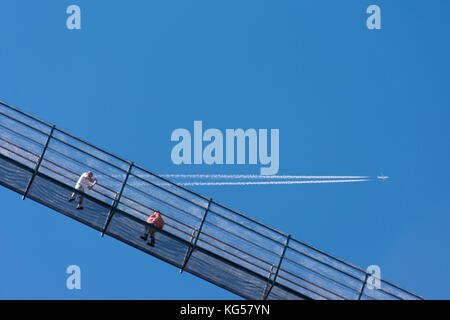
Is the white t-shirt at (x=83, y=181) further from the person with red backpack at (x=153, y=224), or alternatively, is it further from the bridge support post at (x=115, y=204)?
the person with red backpack at (x=153, y=224)

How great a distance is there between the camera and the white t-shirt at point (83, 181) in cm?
2455

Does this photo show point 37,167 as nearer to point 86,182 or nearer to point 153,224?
point 86,182

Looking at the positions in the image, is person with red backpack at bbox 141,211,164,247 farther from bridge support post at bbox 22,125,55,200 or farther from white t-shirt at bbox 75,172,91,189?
bridge support post at bbox 22,125,55,200

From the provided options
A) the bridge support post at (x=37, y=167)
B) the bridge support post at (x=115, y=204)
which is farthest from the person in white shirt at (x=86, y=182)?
the bridge support post at (x=37, y=167)

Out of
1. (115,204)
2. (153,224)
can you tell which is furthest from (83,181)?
(153,224)

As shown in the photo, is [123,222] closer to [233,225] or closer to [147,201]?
[147,201]

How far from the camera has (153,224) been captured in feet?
79.1

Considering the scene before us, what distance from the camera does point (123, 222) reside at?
23922 millimetres

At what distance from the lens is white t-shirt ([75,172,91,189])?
24.5 m

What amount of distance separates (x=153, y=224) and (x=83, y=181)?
2.39 metres

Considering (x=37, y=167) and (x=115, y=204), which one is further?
(x=115, y=204)
